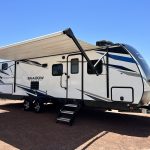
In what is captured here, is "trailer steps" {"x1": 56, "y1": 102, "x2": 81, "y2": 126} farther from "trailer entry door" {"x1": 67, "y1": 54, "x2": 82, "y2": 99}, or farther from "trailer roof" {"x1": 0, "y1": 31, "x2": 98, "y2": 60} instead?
"trailer roof" {"x1": 0, "y1": 31, "x2": 98, "y2": 60}

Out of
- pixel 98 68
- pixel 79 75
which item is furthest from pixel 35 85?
pixel 98 68

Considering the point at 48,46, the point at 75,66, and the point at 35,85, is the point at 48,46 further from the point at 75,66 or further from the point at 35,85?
the point at 35,85

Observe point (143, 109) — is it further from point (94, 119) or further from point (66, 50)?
point (66, 50)

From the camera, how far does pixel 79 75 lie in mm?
10328

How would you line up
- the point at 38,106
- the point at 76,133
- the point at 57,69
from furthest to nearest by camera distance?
the point at 38,106, the point at 57,69, the point at 76,133

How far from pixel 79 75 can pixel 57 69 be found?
4.84 feet

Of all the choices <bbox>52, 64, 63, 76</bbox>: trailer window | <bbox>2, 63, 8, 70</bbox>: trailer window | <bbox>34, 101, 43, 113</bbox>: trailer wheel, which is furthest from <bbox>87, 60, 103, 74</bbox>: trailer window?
<bbox>2, 63, 8, 70</bbox>: trailer window

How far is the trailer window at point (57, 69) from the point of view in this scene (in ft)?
36.6

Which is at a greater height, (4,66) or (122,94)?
(4,66)

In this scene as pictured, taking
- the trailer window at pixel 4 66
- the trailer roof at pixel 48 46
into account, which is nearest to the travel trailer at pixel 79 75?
the trailer roof at pixel 48 46

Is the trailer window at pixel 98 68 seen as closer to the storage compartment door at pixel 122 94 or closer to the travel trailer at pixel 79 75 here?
the travel trailer at pixel 79 75

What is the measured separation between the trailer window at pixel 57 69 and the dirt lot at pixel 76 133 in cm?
198

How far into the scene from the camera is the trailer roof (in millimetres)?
8418

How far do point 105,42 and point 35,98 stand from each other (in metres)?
4.73
